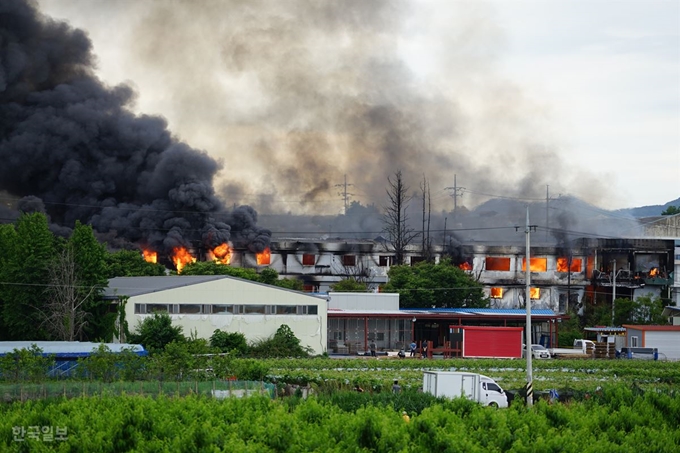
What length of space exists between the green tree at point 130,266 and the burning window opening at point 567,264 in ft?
139

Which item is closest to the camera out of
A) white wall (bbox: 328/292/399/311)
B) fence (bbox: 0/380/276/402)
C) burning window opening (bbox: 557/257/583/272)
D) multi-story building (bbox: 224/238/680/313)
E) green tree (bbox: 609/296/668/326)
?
fence (bbox: 0/380/276/402)

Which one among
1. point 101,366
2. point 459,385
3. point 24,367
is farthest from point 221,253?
point 459,385

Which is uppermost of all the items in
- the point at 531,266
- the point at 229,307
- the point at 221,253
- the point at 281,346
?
the point at 221,253

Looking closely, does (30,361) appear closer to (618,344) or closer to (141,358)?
(141,358)

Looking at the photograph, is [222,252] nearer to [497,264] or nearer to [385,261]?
[385,261]

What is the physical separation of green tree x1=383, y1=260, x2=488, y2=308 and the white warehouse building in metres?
22.3

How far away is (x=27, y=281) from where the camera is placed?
58.4 m

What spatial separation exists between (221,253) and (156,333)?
4386 centimetres

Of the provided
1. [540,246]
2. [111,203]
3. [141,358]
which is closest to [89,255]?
[141,358]

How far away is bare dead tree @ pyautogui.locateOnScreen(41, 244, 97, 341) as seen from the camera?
56.0m

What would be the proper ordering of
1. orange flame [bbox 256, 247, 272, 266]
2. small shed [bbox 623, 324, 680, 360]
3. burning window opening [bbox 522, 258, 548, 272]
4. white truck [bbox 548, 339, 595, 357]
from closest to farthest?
small shed [bbox 623, 324, 680, 360]
white truck [bbox 548, 339, 595, 357]
burning window opening [bbox 522, 258, 548, 272]
orange flame [bbox 256, 247, 272, 266]

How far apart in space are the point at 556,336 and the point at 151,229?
1823 inches

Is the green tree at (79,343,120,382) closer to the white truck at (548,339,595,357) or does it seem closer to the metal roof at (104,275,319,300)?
the metal roof at (104,275,319,300)

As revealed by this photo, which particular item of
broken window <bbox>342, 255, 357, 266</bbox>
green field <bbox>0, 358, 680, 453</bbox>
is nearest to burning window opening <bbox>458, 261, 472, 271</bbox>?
broken window <bbox>342, 255, 357, 266</bbox>
